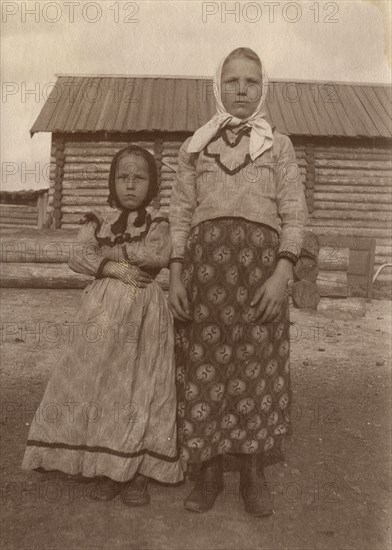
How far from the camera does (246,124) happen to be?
231 centimetres

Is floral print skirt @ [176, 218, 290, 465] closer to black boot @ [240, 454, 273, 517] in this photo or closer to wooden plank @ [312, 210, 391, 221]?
black boot @ [240, 454, 273, 517]

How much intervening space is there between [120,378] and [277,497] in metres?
0.91

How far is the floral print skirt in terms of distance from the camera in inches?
87.7

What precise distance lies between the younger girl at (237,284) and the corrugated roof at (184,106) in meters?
7.92

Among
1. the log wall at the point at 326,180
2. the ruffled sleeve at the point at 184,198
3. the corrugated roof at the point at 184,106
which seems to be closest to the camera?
the ruffled sleeve at the point at 184,198

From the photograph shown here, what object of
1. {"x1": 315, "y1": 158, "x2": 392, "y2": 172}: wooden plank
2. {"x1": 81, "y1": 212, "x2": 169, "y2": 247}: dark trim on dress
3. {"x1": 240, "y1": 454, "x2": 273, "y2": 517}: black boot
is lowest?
{"x1": 240, "y1": 454, "x2": 273, "y2": 517}: black boot

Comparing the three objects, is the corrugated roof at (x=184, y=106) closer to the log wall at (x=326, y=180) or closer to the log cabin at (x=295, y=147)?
the log cabin at (x=295, y=147)

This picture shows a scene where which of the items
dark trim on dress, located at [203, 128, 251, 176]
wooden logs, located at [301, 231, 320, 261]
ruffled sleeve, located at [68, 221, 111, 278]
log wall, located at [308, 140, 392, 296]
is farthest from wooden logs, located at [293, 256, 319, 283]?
ruffled sleeve, located at [68, 221, 111, 278]

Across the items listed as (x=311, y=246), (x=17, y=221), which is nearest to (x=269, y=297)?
(x=311, y=246)

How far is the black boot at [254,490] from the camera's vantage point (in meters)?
2.20

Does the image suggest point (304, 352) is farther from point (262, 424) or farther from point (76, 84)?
point (76, 84)

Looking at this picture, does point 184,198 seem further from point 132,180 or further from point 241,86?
point 241,86

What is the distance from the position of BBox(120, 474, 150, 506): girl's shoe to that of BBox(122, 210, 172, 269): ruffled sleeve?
3.12 feet

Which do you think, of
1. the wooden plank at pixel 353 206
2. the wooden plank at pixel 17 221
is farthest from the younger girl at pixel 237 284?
the wooden plank at pixel 17 221
